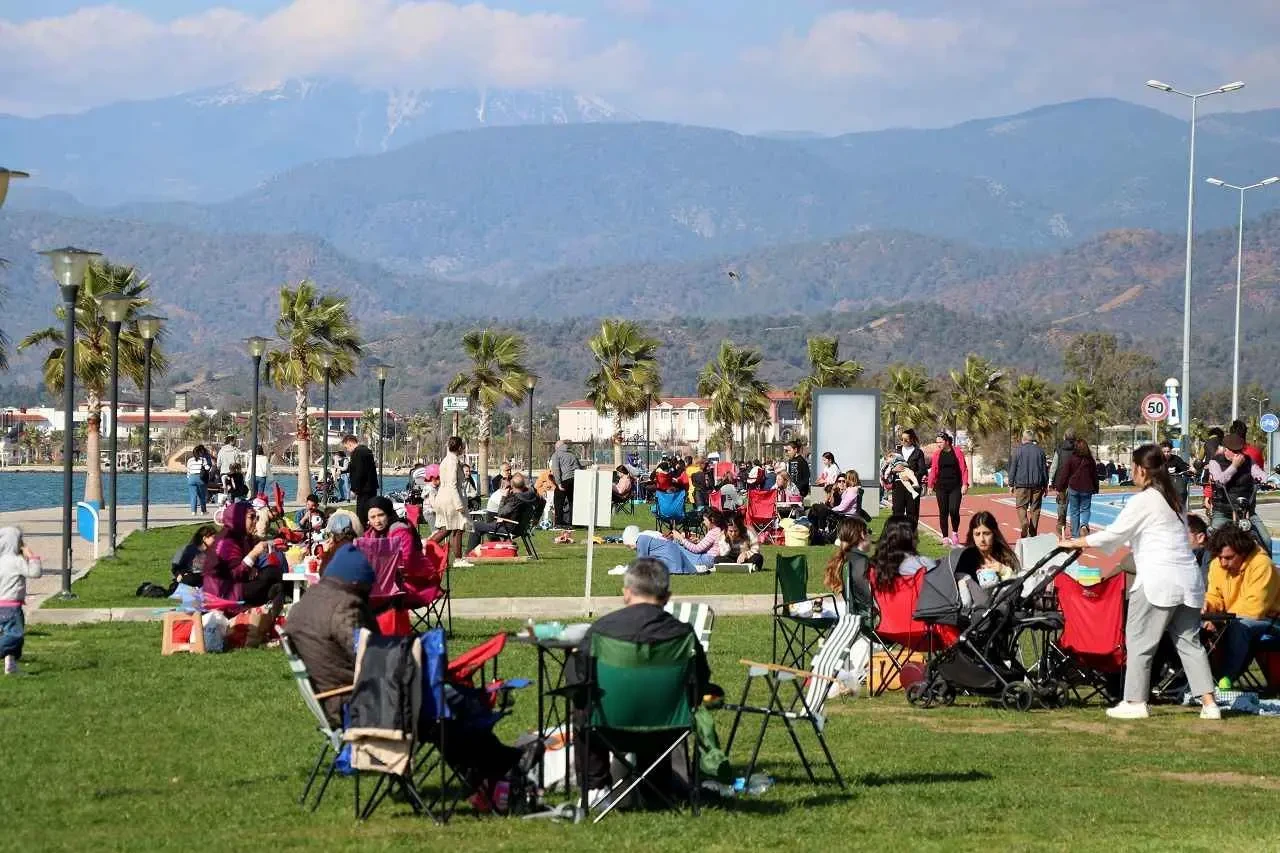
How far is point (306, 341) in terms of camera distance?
5781 cm

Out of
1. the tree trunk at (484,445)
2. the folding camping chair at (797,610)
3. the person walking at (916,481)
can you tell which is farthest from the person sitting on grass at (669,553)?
the tree trunk at (484,445)

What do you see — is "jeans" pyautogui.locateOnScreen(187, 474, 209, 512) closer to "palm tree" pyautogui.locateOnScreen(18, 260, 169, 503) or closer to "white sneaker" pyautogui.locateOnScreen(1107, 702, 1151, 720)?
"palm tree" pyautogui.locateOnScreen(18, 260, 169, 503)

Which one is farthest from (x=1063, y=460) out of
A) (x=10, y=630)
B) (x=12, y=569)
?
(x=12, y=569)

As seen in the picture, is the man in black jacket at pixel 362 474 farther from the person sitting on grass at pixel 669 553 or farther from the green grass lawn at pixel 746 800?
the green grass lawn at pixel 746 800

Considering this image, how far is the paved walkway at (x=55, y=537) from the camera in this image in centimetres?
2131

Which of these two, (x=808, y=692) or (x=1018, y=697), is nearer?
(x=808, y=692)

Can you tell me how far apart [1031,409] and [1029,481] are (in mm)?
79382

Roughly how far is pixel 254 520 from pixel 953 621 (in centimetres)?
779

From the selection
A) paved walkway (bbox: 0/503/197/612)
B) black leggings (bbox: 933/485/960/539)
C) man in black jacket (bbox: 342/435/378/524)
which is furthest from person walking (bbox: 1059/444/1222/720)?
black leggings (bbox: 933/485/960/539)

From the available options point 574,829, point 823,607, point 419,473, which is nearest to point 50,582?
point 823,607

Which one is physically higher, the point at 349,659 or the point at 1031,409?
the point at 1031,409

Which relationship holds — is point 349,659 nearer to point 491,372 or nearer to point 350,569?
point 350,569

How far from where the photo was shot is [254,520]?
17594 mm

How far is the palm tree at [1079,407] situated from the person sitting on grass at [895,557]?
95471 millimetres
